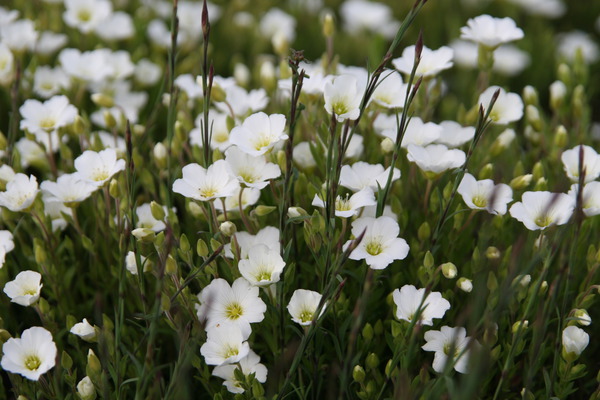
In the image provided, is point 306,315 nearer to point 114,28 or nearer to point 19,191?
point 19,191

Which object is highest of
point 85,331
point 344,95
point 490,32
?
point 490,32

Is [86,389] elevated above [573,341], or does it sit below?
below

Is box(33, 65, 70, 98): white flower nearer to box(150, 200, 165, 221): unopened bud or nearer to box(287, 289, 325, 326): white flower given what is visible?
box(150, 200, 165, 221): unopened bud

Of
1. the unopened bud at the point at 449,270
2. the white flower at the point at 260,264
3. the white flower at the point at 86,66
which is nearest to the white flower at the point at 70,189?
the white flower at the point at 260,264

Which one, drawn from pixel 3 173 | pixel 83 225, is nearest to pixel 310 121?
pixel 83 225

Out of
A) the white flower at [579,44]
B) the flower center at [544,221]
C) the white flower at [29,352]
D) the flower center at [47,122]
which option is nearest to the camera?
the white flower at [29,352]

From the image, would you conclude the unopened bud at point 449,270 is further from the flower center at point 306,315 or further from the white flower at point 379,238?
the flower center at point 306,315

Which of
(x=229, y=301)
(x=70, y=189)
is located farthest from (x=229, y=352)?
(x=70, y=189)
